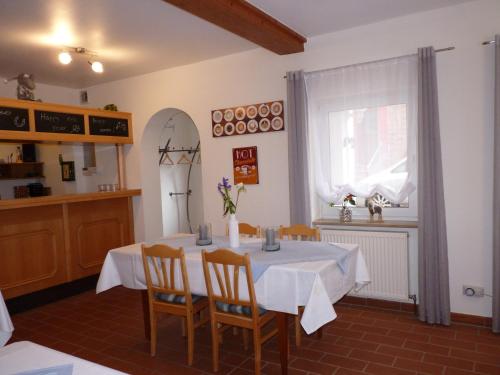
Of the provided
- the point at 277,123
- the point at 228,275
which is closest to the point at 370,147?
the point at 277,123

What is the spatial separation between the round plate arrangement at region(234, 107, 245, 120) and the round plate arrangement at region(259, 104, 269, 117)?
0.68 feet

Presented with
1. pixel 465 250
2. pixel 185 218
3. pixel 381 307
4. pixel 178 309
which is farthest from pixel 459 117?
pixel 185 218

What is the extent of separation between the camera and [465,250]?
3143 mm

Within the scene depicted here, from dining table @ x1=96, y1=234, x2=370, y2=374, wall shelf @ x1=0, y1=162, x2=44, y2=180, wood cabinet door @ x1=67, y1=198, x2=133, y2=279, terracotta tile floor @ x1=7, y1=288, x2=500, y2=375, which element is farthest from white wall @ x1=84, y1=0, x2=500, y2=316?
wall shelf @ x1=0, y1=162, x2=44, y2=180

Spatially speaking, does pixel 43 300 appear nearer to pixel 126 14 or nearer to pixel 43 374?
pixel 126 14

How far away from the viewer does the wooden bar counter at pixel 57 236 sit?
3.81 metres

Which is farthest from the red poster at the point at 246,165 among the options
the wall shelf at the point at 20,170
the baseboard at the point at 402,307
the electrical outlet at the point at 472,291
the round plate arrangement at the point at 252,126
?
the wall shelf at the point at 20,170

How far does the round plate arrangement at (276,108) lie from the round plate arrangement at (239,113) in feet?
1.16

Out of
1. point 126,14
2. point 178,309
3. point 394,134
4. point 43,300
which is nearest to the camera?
point 178,309

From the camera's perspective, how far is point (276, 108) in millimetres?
3910

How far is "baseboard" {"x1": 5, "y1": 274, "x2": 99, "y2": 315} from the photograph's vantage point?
386cm

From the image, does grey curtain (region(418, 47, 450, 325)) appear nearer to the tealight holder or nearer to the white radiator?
the white radiator

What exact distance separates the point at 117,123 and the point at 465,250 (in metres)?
3.98

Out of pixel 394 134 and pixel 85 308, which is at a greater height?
pixel 394 134
